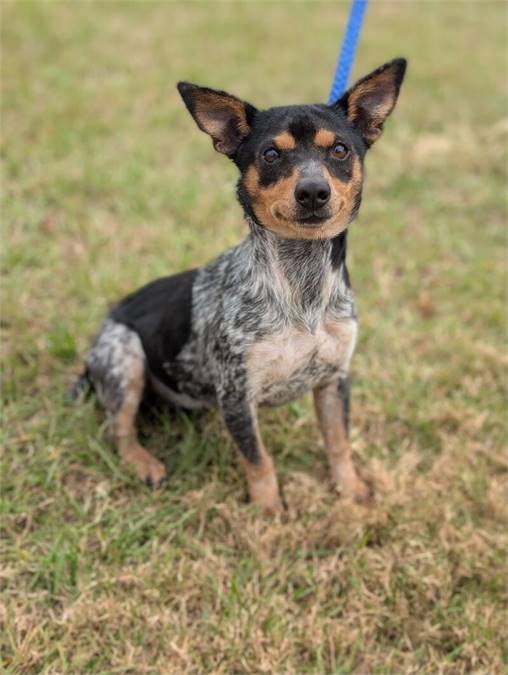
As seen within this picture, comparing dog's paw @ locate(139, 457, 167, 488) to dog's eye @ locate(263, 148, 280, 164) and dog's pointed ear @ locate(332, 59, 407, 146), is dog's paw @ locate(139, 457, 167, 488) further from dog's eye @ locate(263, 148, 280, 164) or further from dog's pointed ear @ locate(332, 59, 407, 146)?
dog's pointed ear @ locate(332, 59, 407, 146)

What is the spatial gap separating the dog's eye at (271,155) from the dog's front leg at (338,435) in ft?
4.19

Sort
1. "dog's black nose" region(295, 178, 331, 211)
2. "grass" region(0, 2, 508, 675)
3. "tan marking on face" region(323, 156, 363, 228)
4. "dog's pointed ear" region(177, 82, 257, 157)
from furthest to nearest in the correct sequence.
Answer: "grass" region(0, 2, 508, 675) < "dog's pointed ear" region(177, 82, 257, 157) < "tan marking on face" region(323, 156, 363, 228) < "dog's black nose" region(295, 178, 331, 211)

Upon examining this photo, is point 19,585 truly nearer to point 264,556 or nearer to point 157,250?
point 264,556

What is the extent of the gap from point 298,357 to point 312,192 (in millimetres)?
871

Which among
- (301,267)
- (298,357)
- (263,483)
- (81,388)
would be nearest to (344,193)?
(301,267)

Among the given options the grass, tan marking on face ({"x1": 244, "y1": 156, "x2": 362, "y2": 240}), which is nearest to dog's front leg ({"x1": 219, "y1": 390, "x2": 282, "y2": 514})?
the grass

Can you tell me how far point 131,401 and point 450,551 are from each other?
5.99 ft

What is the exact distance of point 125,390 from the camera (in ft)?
13.3

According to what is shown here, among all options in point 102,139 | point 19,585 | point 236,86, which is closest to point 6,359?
point 19,585

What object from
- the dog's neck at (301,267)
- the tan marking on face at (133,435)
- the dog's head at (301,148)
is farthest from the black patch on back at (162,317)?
the dog's head at (301,148)

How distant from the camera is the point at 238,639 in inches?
127

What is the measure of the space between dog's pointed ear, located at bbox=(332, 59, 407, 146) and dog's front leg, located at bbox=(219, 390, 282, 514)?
1.35 meters

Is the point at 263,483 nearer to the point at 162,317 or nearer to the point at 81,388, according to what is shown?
the point at 162,317

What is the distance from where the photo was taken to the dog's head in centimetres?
290
